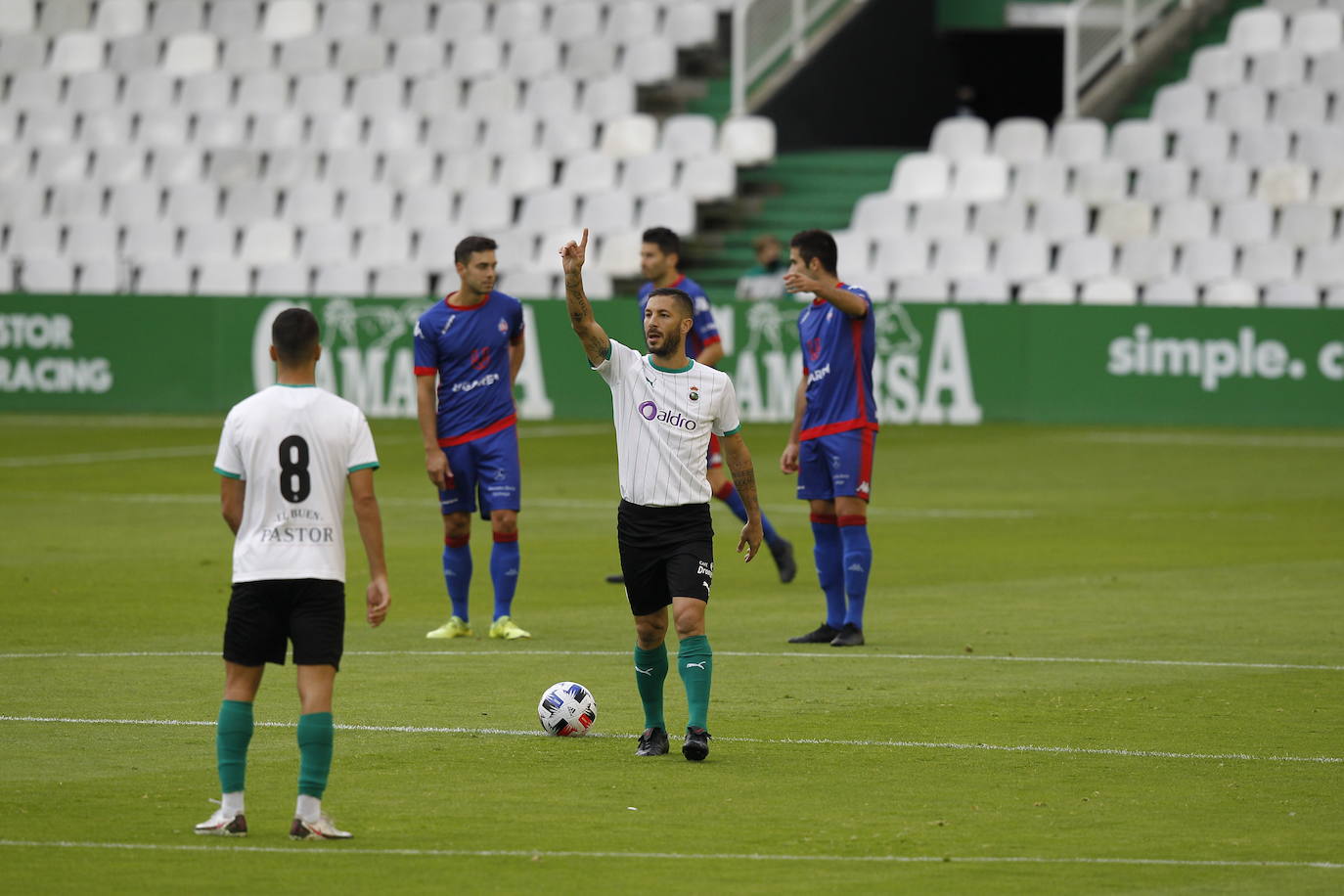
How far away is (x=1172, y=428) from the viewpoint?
28375 mm

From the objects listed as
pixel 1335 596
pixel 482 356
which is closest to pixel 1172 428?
pixel 1335 596

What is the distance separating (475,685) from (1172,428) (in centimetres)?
1886

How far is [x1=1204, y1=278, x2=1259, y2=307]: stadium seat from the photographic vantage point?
97.4ft

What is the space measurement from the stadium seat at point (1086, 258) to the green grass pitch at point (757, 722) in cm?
1103

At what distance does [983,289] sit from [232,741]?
79.3 ft

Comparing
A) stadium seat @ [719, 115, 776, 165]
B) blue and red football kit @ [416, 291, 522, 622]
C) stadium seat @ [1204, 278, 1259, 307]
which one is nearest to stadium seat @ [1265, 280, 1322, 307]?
stadium seat @ [1204, 278, 1259, 307]

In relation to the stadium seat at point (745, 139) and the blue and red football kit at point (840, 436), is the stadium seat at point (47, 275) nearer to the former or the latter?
the stadium seat at point (745, 139)

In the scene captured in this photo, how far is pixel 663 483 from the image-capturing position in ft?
30.3

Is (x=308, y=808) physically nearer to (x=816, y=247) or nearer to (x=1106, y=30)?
(x=816, y=247)

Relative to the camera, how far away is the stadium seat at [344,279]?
3341cm

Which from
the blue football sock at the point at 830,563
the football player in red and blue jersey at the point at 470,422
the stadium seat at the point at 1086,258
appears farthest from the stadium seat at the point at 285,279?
the blue football sock at the point at 830,563

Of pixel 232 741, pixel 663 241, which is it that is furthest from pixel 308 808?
pixel 663 241

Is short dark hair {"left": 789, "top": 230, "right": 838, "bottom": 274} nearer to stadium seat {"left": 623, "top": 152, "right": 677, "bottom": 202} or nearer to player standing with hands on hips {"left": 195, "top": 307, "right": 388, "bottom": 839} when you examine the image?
player standing with hands on hips {"left": 195, "top": 307, "right": 388, "bottom": 839}

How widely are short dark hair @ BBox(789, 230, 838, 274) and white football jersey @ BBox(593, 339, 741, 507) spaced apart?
3.07m
